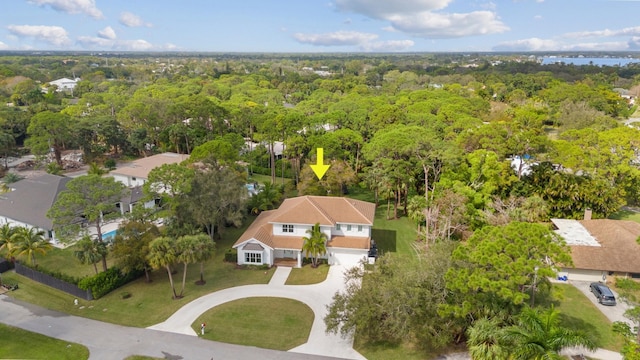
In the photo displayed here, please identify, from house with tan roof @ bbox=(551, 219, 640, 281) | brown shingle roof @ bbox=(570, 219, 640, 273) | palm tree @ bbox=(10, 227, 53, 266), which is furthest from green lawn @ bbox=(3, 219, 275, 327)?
brown shingle roof @ bbox=(570, 219, 640, 273)

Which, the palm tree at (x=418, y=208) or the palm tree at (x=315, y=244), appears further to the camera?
the palm tree at (x=418, y=208)

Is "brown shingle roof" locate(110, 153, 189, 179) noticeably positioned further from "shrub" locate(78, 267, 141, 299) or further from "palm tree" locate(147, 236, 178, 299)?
"palm tree" locate(147, 236, 178, 299)

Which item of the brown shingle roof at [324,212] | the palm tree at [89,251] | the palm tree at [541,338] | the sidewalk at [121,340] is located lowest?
the sidewalk at [121,340]

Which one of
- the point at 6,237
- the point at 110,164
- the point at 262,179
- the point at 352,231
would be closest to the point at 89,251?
the point at 6,237

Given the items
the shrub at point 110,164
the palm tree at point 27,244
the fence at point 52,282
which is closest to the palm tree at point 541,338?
the fence at point 52,282

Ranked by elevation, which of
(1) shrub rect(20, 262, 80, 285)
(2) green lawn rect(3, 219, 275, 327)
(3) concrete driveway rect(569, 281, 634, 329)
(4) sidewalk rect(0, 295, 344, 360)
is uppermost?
(1) shrub rect(20, 262, 80, 285)

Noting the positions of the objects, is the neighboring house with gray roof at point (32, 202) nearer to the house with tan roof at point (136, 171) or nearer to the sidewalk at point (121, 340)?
the house with tan roof at point (136, 171)

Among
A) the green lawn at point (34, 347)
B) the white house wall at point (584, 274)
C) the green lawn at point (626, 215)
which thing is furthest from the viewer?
the green lawn at point (626, 215)
